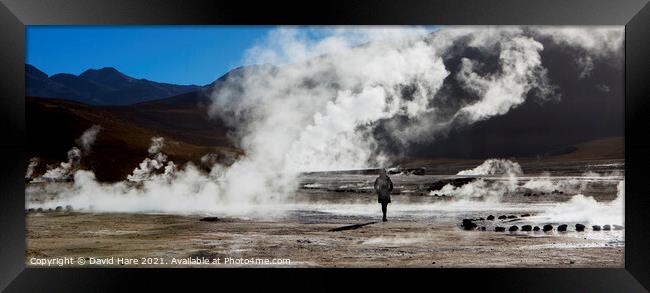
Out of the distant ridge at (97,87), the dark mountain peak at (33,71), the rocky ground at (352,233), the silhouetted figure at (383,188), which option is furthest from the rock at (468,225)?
the dark mountain peak at (33,71)

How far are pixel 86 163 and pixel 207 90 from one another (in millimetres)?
1572

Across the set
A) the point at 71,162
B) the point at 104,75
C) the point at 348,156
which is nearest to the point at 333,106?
the point at 348,156

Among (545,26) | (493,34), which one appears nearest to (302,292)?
(493,34)

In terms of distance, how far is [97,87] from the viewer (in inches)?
274

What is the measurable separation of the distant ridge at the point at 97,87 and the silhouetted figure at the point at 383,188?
7.59 feet

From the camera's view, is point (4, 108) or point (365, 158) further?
point (365, 158)

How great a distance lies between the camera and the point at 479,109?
23.0 ft

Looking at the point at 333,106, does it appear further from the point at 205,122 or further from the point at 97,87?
the point at 97,87

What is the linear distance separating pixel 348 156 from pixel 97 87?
9.47 feet

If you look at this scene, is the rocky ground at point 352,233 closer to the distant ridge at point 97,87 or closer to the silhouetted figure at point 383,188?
the silhouetted figure at point 383,188

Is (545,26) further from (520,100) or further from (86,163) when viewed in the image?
(86,163)

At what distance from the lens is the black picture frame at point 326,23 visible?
6.57 metres

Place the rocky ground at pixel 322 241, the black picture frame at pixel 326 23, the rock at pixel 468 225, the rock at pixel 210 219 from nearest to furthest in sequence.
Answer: the black picture frame at pixel 326 23 → the rocky ground at pixel 322 241 → the rock at pixel 468 225 → the rock at pixel 210 219

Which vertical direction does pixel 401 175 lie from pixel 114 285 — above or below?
above
